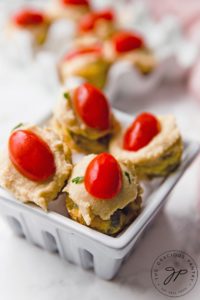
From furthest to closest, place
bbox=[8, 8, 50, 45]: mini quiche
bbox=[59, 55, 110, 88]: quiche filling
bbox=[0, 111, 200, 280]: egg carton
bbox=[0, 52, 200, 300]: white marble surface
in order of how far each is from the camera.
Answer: bbox=[8, 8, 50, 45]: mini quiche → bbox=[59, 55, 110, 88]: quiche filling → bbox=[0, 52, 200, 300]: white marble surface → bbox=[0, 111, 200, 280]: egg carton

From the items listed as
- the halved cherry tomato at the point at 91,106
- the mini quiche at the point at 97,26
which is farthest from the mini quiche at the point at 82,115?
the mini quiche at the point at 97,26

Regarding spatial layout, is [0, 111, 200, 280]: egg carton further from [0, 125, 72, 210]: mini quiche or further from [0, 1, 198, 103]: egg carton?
[0, 1, 198, 103]: egg carton

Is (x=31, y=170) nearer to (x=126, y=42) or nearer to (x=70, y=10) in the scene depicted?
(x=126, y=42)

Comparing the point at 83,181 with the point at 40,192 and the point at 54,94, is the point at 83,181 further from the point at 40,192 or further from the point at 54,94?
the point at 54,94

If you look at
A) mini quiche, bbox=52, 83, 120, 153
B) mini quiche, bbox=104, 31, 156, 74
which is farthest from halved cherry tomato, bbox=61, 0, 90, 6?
mini quiche, bbox=52, 83, 120, 153

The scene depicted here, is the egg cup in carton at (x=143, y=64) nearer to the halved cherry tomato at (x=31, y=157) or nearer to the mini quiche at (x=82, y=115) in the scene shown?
the mini quiche at (x=82, y=115)

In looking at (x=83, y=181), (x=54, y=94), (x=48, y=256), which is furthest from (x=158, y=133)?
(x=54, y=94)
